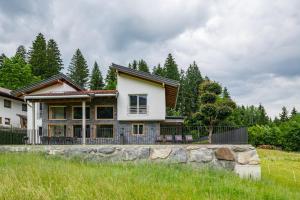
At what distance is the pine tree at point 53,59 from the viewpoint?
66.2 m

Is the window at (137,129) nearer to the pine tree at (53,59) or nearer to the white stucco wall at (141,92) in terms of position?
the white stucco wall at (141,92)

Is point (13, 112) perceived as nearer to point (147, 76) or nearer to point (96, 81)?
point (147, 76)

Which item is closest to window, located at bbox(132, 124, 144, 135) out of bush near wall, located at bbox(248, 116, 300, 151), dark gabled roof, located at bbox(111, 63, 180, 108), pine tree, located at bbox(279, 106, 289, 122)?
dark gabled roof, located at bbox(111, 63, 180, 108)

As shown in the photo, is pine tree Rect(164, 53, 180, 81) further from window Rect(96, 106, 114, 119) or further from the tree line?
window Rect(96, 106, 114, 119)

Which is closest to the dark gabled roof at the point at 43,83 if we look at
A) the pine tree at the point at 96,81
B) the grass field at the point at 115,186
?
the grass field at the point at 115,186

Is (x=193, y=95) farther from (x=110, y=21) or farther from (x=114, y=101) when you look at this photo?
(x=110, y=21)

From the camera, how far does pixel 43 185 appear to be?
5.92 m

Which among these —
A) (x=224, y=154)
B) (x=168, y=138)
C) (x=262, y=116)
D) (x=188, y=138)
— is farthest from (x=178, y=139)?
(x=262, y=116)

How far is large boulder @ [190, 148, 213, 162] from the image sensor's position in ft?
34.2

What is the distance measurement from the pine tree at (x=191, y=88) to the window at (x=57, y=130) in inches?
1681

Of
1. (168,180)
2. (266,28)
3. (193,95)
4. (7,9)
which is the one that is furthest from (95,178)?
(193,95)

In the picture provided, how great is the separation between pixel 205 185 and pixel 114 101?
2485 cm

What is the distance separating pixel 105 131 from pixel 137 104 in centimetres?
380

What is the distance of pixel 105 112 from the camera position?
31.4 m
